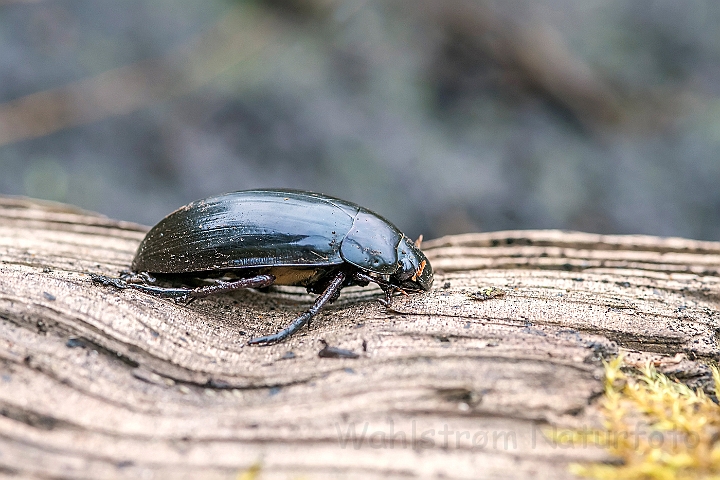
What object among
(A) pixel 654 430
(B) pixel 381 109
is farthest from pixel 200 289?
(B) pixel 381 109

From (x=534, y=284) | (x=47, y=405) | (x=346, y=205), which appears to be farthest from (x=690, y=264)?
(x=47, y=405)

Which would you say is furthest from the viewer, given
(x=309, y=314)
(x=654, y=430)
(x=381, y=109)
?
(x=381, y=109)

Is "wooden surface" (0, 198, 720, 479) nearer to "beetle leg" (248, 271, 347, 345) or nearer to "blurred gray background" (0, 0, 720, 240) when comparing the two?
"beetle leg" (248, 271, 347, 345)

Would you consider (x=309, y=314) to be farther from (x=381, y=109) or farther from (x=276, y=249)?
(x=381, y=109)

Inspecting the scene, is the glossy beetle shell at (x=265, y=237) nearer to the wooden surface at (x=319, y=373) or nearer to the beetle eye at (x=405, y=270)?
the beetle eye at (x=405, y=270)

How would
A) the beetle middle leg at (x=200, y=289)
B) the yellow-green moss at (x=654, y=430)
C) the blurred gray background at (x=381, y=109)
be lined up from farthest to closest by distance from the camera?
the blurred gray background at (x=381, y=109)
the beetle middle leg at (x=200, y=289)
the yellow-green moss at (x=654, y=430)

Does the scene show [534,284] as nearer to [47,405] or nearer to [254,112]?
[47,405]

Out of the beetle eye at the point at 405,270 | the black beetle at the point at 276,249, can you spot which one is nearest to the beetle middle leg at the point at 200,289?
the black beetle at the point at 276,249
